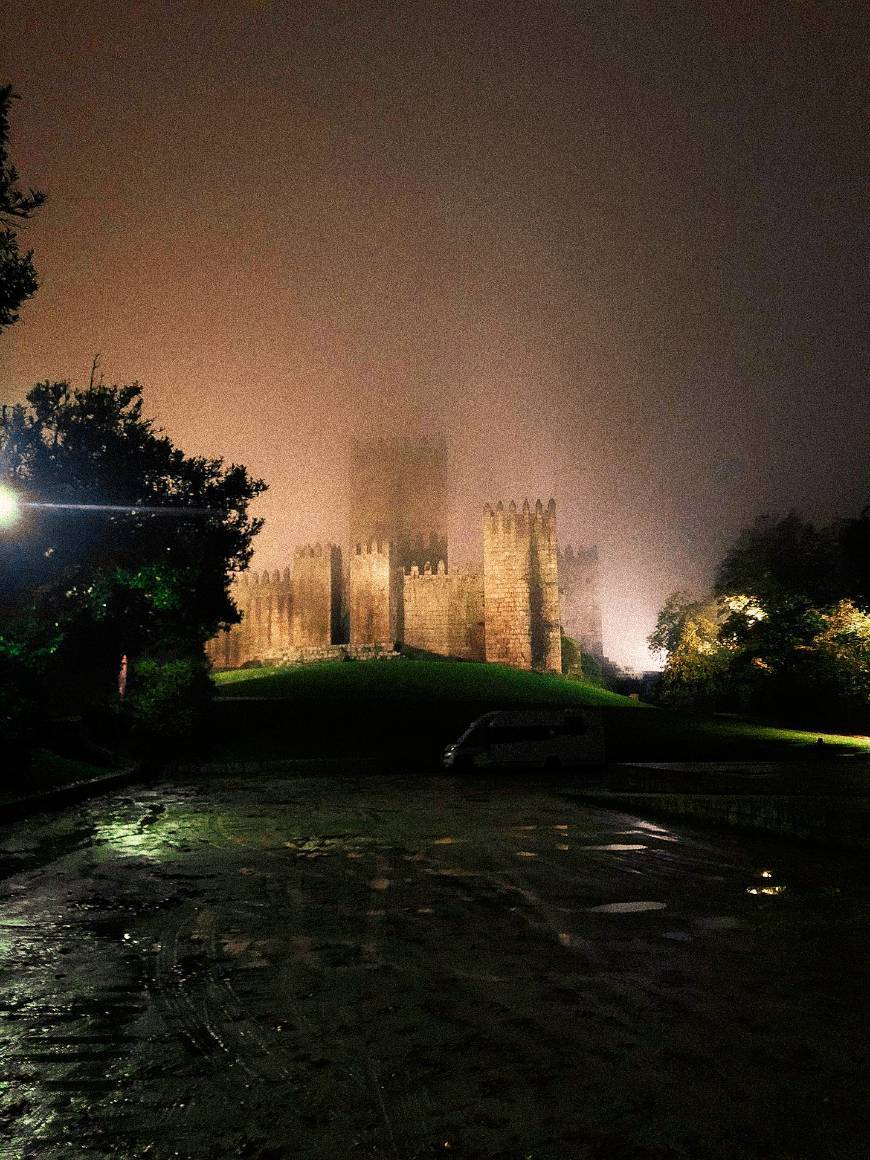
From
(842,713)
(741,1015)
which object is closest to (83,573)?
(741,1015)

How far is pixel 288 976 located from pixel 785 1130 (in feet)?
8.79

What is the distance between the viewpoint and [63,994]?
463 cm

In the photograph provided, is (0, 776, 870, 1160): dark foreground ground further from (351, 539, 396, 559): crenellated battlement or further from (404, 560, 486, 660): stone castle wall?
(351, 539, 396, 559): crenellated battlement

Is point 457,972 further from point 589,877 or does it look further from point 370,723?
point 370,723

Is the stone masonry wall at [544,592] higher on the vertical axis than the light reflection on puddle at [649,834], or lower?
higher

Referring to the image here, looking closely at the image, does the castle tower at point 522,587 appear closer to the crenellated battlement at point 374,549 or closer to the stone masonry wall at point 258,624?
the crenellated battlement at point 374,549

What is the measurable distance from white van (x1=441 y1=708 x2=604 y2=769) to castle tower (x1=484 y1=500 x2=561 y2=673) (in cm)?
3676

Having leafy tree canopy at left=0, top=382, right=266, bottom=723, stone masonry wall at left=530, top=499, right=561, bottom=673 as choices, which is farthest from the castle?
leafy tree canopy at left=0, top=382, right=266, bottom=723

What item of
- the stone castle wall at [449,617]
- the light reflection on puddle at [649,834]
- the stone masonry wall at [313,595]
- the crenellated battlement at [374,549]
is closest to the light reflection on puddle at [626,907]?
the light reflection on puddle at [649,834]

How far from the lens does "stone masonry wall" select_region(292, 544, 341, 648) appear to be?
6831 centimetres

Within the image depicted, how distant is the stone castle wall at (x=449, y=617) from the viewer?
6222cm

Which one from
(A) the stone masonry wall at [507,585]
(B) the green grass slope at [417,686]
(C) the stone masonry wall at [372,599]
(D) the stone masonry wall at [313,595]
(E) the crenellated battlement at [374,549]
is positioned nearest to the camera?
(B) the green grass slope at [417,686]

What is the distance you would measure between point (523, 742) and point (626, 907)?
46.1 ft

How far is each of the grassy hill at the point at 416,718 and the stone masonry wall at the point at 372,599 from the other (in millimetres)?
16156
